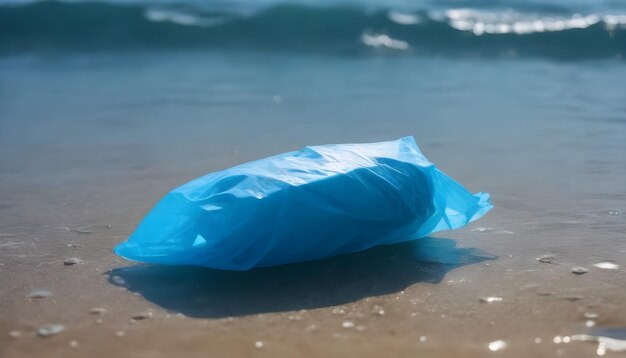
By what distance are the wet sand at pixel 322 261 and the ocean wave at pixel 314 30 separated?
1628 millimetres

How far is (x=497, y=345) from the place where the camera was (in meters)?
2.23

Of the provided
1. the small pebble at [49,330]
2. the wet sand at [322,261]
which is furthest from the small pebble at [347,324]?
the small pebble at [49,330]

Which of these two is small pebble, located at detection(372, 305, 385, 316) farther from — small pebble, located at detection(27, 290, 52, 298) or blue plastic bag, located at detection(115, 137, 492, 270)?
small pebble, located at detection(27, 290, 52, 298)

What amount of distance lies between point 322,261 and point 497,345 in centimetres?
73

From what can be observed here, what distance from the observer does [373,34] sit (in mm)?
7922

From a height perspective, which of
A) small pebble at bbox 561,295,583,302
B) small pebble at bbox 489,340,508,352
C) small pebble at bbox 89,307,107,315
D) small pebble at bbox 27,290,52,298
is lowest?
small pebble at bbox 489,340,508,352

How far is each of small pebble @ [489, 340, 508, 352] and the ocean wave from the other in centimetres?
537

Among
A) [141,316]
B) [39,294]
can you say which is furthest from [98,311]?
[39,294]

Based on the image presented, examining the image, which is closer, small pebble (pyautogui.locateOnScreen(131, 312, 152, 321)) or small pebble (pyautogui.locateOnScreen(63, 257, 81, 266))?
small pebble (pyautogui.locateOnScreen(131, 312, 152, 321))

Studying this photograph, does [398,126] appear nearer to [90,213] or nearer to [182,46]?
[90,213]

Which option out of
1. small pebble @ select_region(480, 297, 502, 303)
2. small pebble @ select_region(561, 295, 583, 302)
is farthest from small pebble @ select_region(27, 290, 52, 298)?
small pebble @ select_region(561, 295, 583, 302)

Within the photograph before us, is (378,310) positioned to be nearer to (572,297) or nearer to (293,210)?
(293,210)

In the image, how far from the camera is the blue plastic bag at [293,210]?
2.66m

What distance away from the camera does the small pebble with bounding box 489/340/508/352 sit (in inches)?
87.0
